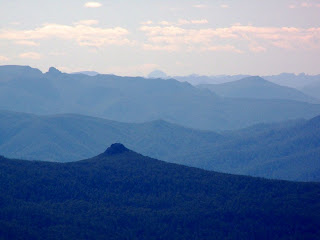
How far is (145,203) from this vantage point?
9488 centimetres

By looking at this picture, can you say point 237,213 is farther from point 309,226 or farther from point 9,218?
point 9,218

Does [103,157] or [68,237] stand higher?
[103,157]

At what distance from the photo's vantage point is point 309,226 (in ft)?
277

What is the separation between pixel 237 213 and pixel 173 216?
9.45 meters

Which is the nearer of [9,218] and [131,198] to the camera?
[9,218]

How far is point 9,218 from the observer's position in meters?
78.8

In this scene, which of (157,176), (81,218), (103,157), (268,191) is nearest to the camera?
(81,218)

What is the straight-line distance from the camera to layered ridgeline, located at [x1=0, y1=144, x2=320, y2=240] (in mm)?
81688

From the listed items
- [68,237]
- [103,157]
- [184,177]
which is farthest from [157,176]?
[68,237]

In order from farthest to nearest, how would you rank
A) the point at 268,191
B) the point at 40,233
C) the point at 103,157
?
the point at 103,157 < the point at 268,191 < the point at 40,233

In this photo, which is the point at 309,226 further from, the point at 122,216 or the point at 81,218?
the point at 81,218

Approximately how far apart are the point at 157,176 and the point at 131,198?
376 inches

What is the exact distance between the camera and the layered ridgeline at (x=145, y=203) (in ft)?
268

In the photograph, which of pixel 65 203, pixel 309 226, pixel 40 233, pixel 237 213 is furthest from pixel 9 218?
pixel 309 226
